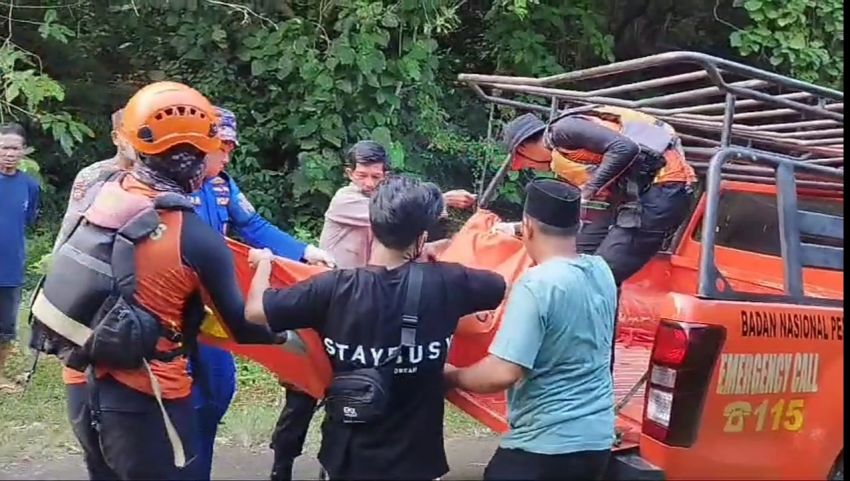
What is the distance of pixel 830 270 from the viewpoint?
477 cm

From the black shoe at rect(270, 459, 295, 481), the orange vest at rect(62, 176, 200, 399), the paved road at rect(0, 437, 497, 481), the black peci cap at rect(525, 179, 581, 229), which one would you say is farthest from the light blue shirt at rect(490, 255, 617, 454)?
the paved road at rect(0, 437, 497, 481)

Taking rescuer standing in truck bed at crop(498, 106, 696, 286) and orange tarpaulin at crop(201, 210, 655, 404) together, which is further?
rescuer standing in truck bed at crop(498, 106, 696, 286)

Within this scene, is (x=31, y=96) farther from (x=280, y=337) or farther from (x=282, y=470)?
(x=280, y=337)

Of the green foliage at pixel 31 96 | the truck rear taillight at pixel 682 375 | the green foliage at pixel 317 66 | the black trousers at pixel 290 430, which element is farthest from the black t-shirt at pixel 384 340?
the green foliage at pixel 31 96

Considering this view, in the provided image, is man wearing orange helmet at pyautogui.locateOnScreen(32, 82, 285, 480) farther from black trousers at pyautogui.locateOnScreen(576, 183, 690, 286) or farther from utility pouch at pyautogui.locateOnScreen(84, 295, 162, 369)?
black trousers at pyautogui.locateOnScreen(576, 183, 690, 286)

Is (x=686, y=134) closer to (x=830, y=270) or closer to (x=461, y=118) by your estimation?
(x=830, y=270)

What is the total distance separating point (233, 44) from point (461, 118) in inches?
109

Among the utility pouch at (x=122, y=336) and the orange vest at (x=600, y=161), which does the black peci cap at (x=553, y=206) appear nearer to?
the utility pouch at (x=122, y=336)

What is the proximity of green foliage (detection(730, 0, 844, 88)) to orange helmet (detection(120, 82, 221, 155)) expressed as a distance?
860 cm

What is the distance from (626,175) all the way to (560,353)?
172 cm

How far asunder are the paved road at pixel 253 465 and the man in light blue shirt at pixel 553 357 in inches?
79.5

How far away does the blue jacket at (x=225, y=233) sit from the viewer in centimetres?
444

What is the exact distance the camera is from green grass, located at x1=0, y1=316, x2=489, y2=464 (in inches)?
244

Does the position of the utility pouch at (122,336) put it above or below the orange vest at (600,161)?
below
